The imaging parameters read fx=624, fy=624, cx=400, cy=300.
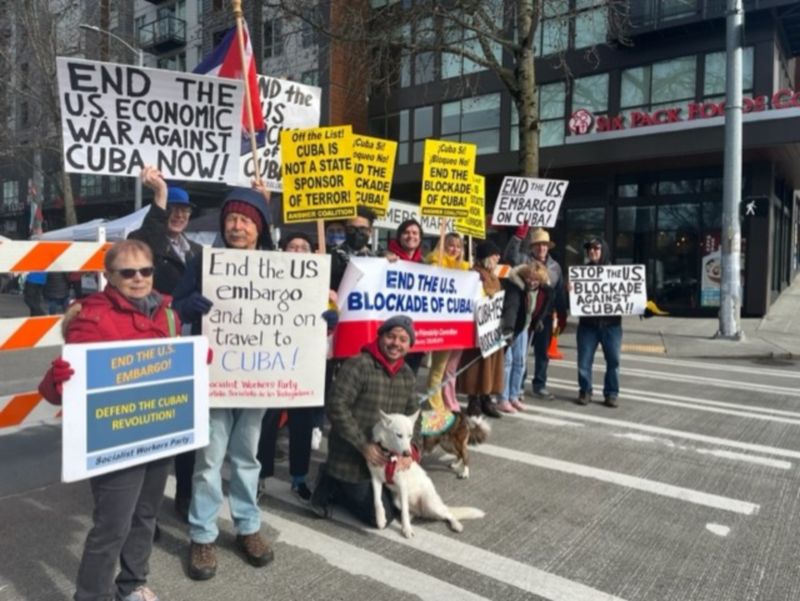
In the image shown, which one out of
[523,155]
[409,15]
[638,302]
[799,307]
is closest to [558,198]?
[638,302]

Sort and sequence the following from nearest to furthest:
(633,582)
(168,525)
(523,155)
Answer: (633,582) → (168,525) → (523,155)

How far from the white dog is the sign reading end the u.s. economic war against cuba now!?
1.11m

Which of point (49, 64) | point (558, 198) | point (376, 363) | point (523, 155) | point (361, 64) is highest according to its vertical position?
point (49, 64)

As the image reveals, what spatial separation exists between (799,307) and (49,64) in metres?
25.8

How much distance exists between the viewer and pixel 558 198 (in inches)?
362

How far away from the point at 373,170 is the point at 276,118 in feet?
3.75

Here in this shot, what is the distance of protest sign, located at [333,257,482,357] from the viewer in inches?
189

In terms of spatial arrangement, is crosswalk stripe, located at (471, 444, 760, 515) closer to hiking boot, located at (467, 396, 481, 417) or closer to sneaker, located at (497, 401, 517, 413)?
hiking boot, located at (467, 396, 481, 417)

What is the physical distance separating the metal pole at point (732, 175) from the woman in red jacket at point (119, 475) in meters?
13.5

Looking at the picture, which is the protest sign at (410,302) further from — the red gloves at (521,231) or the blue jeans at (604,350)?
the red gloves at (521,231)

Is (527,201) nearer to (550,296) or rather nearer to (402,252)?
(550,296)

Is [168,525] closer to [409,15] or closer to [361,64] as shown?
[409,15]

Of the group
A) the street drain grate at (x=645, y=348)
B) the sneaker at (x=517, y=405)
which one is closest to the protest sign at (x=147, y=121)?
the sneaker at (x=517, y=405)

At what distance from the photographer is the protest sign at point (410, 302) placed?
15.8ft
